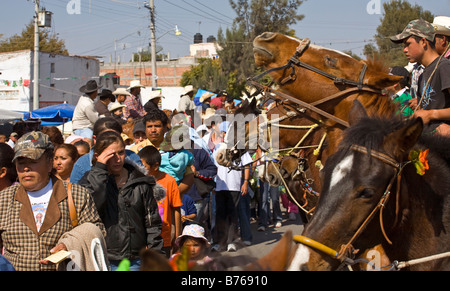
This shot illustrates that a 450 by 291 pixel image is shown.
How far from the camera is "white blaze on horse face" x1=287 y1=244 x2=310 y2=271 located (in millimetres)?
2679

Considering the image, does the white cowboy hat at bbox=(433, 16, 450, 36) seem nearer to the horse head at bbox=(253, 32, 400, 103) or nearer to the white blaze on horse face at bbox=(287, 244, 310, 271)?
the horse head at bbox=(253, 32, 400, 103)

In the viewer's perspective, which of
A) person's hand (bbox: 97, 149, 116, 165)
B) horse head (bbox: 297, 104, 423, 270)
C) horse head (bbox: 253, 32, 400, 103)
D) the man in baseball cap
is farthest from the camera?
horse head (bbox: 253, 32, 400, 103)

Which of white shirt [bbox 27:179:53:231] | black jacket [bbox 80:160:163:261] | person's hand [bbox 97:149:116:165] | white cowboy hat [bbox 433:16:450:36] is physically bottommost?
black jacket [bbox 80:160:163:261]

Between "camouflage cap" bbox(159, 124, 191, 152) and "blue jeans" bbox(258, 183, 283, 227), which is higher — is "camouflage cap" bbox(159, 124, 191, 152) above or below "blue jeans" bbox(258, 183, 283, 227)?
above

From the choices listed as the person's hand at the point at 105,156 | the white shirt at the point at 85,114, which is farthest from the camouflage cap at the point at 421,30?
the white shirt at the point at 85,114

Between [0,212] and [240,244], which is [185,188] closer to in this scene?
[0,212]

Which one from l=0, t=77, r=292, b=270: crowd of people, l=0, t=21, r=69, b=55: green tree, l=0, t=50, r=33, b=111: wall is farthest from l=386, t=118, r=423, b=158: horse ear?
l=0, t=21, r=69, b=55: green tree

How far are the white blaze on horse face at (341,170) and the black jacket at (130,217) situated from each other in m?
2.16

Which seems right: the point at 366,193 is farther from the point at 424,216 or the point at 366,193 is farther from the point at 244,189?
the point at 244,189

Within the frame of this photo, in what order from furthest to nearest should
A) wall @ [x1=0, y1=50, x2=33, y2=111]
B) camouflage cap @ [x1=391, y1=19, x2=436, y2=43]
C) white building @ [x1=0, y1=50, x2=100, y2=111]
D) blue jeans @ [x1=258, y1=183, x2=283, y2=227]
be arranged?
1. white building @ [x1=0, y1=50, x2=100, y2=111]
2. wall @ [x1=0, y1=50, x2=33, y2=111]
3. blue jeans @ [x1=258, y1=183, x2=283, y2=227]
4. camouflage cap @ [x1=391, y1=19, x2=436, y2=43]

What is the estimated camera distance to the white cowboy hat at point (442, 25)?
468 cm

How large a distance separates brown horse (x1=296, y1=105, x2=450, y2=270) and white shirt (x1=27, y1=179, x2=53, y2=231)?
1933mm

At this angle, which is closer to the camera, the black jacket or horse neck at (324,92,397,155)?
the black jacket

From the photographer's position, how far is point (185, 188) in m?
6.83
